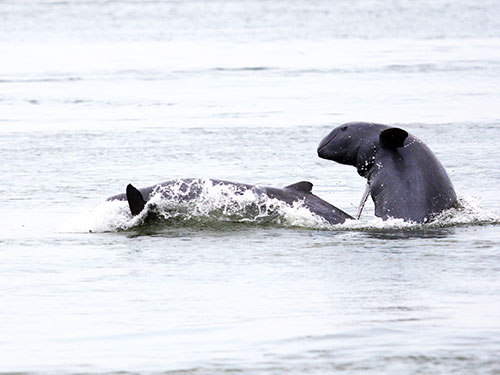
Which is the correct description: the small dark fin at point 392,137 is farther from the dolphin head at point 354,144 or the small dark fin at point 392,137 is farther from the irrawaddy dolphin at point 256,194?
the irrawaddy dolphin at point 256,194

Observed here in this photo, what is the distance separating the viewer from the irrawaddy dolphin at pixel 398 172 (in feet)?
46.2

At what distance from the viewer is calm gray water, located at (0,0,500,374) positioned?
9586 mm

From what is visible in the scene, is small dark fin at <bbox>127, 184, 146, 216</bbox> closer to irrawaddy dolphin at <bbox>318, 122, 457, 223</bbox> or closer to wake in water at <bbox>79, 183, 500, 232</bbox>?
wake in water at <bbox>79, 183, 500, 232</bbox>

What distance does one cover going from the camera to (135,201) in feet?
46.9

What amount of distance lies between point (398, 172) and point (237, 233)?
1.85m

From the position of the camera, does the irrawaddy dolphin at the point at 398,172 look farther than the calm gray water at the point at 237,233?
Yes

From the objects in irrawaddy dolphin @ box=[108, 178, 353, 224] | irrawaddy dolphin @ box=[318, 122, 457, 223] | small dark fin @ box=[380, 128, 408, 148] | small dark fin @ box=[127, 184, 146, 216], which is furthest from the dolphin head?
small dark fin @ box=[127, 184, 146, 216]

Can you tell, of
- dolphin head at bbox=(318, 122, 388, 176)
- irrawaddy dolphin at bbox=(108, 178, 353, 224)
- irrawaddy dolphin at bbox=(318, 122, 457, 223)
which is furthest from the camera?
dolphin head at bbox=(318, 122, 388, 176)

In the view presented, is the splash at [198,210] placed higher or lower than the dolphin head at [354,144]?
lower

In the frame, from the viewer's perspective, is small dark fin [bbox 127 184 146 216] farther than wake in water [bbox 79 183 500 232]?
No

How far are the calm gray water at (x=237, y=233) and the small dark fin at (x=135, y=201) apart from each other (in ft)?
0.90

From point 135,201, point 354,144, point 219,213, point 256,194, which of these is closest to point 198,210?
point 219,213

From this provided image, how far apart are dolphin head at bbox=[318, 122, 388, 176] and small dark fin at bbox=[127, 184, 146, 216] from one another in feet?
7.63

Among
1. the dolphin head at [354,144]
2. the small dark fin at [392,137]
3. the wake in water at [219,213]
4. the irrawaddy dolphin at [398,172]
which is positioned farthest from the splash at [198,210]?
the small dark fin at [392,137]
